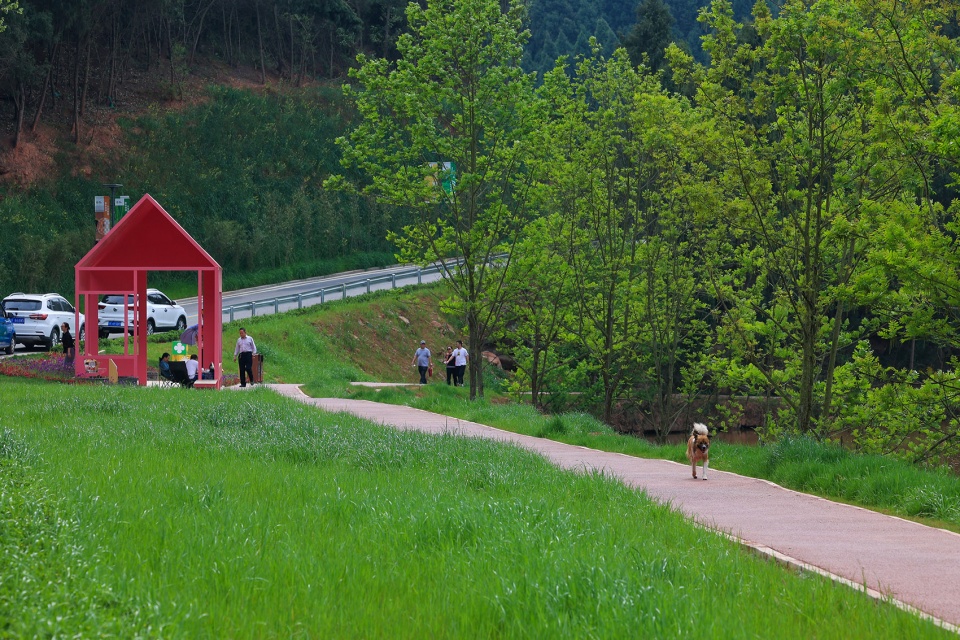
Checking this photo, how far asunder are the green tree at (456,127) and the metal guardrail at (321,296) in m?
13.6

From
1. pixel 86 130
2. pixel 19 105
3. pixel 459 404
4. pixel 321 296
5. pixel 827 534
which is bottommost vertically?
pixel 827 534

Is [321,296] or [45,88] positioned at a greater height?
[45,88]

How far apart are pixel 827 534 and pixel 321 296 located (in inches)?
1672

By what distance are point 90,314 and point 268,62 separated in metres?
61.6

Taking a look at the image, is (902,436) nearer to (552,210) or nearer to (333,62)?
(552,210)

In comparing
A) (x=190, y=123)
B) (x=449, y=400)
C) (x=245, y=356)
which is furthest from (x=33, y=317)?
(x=190, y=123)

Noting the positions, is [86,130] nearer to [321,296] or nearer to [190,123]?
[190,123]

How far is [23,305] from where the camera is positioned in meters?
39.0

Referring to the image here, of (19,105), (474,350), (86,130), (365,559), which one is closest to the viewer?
(365,559)

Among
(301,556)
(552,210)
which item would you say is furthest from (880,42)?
(552,210)

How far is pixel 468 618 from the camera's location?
527 centimetres

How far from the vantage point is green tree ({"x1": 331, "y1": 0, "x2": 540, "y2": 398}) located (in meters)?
26.2

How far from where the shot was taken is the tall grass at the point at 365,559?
16.8 feet

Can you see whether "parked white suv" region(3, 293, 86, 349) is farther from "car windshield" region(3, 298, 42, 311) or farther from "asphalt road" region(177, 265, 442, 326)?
"asphalt road" region(177, 265, 442, 326)
